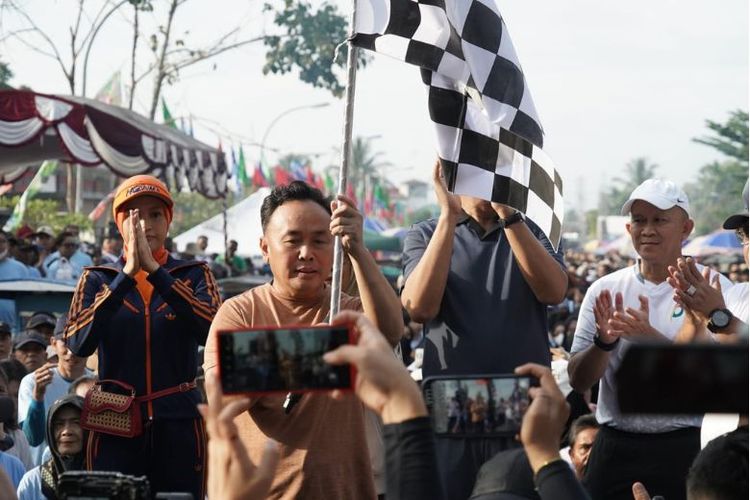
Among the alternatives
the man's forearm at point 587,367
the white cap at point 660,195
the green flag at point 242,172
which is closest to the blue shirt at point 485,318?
the man's forearm at point 587,367

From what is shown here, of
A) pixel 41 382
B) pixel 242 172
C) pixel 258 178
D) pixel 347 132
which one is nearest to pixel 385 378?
pixel 347 132

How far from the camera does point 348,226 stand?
388cm

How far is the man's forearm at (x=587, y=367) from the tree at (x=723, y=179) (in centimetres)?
84

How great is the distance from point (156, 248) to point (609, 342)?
187 centimetres

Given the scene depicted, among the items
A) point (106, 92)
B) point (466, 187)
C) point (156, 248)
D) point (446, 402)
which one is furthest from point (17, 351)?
point (106, 92)

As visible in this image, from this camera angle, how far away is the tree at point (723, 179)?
172 feet

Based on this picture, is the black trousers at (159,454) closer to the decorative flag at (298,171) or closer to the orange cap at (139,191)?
the orange cap at (139,191)

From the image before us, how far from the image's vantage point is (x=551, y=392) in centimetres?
255

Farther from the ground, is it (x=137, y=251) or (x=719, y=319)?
(x=137, y=251)

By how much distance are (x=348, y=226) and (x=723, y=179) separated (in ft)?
446

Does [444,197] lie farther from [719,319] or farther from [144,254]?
[144,254]

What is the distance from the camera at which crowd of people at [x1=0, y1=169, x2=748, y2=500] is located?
154 inches

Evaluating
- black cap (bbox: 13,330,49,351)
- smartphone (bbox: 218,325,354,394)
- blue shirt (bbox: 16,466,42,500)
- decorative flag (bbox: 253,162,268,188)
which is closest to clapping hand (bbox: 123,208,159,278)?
blue shirt (bbox: 16,466,42,500)

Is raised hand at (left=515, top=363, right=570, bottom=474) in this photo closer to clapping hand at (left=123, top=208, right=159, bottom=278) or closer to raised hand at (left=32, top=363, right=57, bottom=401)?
clapping hand at (left=123, top=208, right=159, bottom=278)
